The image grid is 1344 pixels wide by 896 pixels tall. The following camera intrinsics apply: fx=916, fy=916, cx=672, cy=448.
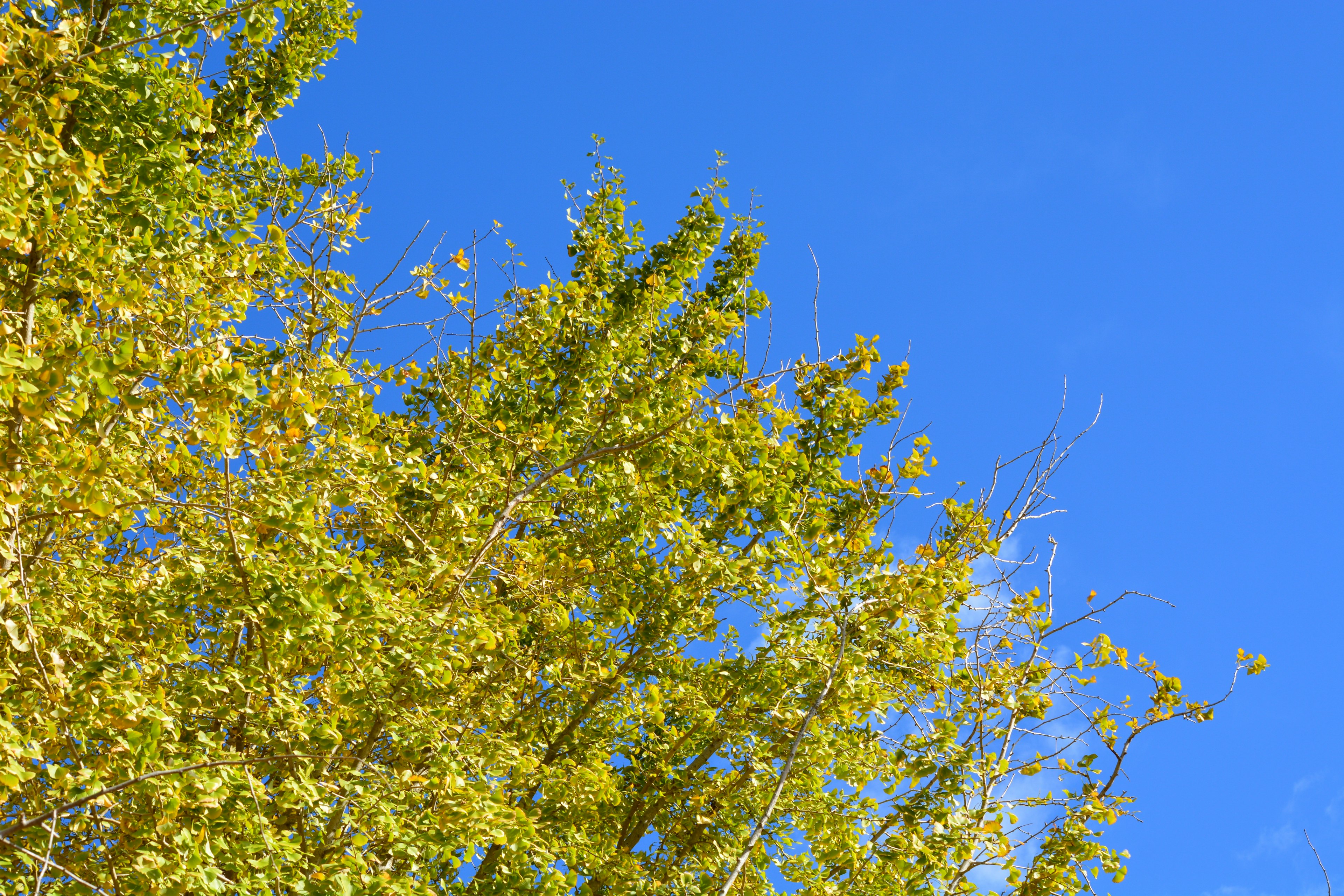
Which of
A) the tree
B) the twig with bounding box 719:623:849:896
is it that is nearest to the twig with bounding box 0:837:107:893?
the tree

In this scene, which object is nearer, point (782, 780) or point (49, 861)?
point (49, 861)

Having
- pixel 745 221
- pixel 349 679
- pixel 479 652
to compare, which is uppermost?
pixel 745 221

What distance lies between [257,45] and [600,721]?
753 centimetres

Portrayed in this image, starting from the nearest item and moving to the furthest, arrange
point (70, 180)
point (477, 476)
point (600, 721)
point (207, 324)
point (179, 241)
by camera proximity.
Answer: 1. point (70, 180)
2. point (207, 324)
3. point (179, 241)
4. point (477, 476)
5. point (600, 721)

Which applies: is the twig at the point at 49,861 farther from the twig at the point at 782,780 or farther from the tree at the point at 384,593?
the twig at the point at 782,780

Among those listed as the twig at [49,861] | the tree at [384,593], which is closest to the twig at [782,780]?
the tree at [384,593]

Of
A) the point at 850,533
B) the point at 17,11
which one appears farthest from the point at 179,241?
the point at 850,533

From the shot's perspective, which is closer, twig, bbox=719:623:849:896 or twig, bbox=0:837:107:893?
twig, bbox=0:837:107:893

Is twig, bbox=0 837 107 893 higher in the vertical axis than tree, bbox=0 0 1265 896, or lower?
lower

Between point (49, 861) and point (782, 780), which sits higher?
point (782, 780)

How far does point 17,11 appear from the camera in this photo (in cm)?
553

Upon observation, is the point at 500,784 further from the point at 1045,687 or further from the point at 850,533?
the point at 1045,687

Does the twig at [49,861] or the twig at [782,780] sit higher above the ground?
the twig at [782,780]

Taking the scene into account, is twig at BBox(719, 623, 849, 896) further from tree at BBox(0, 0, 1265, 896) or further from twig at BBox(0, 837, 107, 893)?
twig at BBox(0, 837, 107, 893)
